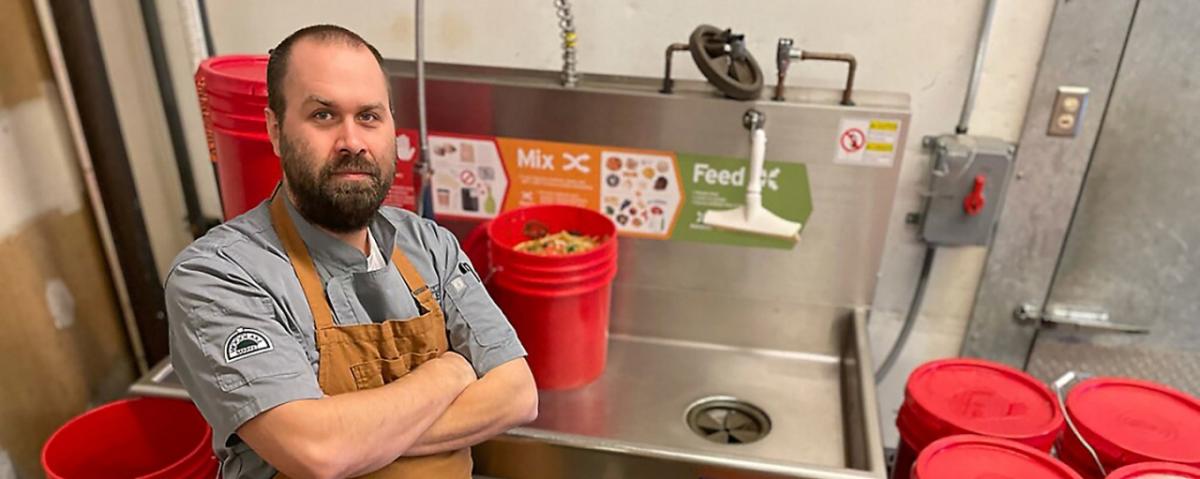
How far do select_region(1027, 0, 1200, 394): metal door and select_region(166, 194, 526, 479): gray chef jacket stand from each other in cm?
128

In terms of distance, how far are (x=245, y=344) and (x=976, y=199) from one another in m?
1.39

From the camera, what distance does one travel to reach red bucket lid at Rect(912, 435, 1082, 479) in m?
1.28

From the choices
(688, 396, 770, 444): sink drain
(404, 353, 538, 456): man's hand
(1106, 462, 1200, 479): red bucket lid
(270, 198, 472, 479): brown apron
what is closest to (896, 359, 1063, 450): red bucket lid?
(1106, 462, 1200, 479): red bucket lid

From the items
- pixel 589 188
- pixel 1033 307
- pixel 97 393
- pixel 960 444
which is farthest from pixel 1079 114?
pixel 97 393

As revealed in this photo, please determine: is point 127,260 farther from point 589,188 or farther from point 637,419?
point 637,419

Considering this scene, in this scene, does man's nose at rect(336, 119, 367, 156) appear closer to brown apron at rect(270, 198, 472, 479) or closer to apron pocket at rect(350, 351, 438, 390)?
brown apron at rect(270, 198, 472, 479)

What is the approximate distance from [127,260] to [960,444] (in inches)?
73.0

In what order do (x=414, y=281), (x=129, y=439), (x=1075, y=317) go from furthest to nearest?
1. (x=1075, y=317)
2. (x=129, y=439)
3. (x=414, y=281)

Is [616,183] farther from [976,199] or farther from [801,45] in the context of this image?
[976,199]

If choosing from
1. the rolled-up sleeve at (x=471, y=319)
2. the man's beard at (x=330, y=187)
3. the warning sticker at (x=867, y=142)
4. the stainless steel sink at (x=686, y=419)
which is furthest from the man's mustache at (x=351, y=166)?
the warning sticker at (x=867, y=142)

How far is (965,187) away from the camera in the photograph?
65.5 inches

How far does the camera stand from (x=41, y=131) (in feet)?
5.63

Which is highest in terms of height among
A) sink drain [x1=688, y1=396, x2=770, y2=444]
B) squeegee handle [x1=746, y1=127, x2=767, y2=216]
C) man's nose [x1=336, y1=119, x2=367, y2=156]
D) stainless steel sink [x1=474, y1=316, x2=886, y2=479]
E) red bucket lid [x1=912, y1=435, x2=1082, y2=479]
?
man's nose [x1=336, y1=119, x2=367, y2=156]

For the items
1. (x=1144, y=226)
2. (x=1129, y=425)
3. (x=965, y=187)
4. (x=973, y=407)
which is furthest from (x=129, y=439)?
(x=1144, y=226)
